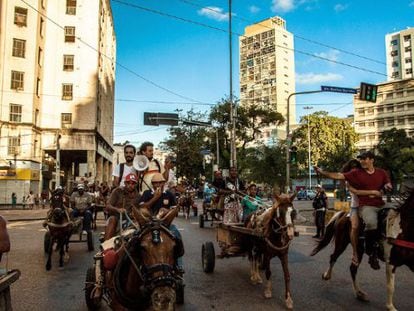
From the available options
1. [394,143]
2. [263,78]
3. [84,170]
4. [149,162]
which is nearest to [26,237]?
[149,162]

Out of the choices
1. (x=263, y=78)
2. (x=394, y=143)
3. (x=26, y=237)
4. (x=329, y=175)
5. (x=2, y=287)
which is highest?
(x=263, y=78)

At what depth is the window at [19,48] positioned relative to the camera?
39281 millimetres

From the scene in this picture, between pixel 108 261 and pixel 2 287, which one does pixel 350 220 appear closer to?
pixel 108 261

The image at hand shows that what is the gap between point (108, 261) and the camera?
3.89m

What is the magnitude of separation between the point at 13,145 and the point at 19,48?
32.4 ft

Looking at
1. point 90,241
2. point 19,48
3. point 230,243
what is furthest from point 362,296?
point 19,48

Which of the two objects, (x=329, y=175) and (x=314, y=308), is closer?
(x=314, y=308)

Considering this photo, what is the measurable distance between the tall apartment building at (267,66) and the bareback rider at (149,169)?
10332cm

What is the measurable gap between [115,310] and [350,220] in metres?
4.68

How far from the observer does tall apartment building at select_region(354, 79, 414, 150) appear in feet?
250

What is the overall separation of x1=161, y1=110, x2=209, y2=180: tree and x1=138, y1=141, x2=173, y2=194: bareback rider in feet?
164

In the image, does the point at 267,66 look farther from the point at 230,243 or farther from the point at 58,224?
the point at 230,243

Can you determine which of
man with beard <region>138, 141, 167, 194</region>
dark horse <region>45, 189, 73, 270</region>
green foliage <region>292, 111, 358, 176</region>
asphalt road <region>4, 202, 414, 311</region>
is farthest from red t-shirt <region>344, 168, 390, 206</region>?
green foliage <region>292, 111, 358, 176</region>

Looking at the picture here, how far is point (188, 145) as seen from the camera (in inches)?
2287
